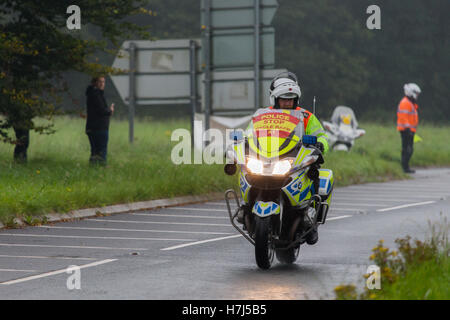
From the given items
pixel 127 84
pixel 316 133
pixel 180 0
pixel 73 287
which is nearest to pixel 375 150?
pixel 127 84

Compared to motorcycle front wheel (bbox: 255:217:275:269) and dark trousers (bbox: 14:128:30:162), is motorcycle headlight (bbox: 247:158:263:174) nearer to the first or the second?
motorcycle front wheel (bbox: 255:217:275:269)

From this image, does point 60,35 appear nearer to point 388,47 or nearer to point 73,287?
point 73,287

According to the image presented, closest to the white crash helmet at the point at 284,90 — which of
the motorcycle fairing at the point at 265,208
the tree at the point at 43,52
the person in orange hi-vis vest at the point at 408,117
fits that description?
the motorcycle fairing at the point at 265,208

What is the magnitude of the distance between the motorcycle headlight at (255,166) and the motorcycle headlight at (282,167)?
133 millimetres

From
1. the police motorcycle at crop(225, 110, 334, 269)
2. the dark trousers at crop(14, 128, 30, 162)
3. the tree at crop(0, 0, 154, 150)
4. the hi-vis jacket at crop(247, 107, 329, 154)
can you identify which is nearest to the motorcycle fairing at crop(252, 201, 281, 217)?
the police motorcycle at crop(225, 110, 334, 269)

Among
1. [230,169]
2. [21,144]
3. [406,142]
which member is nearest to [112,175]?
[21,144]

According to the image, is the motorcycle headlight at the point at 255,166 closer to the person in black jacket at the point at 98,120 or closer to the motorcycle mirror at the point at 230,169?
the motorcycle mirror at the point at 230,169

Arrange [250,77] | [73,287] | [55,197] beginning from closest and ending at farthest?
1. [73,287]
2. [55,197]
3. [250,77]

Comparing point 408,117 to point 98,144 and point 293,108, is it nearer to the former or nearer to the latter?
point 98,144

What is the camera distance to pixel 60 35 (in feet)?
63.7

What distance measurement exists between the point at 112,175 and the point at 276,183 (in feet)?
28.8

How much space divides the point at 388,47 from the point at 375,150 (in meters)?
47.3

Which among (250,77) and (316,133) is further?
(250,77)

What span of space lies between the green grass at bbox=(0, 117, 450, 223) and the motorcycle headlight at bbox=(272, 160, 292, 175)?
17.1 feet
